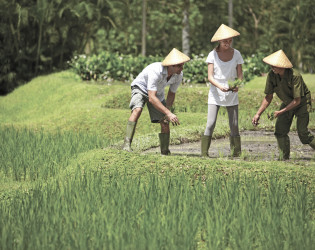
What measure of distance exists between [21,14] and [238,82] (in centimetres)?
1366

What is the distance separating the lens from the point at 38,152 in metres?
8.38

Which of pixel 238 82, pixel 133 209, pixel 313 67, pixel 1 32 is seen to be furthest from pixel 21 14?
pixel 133 209

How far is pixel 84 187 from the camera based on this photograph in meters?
6.00

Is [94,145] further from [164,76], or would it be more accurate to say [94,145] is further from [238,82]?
[238,82]

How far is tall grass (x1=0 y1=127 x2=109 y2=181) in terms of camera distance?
791cm

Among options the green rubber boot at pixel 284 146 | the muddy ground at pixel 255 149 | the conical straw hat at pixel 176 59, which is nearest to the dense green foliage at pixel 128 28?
the muddy ground at pixel 255 149

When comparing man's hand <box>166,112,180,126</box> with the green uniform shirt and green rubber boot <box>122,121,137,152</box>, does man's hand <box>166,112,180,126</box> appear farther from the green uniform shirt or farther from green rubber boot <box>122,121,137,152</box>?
the green uniform shirt

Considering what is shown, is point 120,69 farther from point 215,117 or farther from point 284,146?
point 284,146

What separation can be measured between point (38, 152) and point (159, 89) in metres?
1.88

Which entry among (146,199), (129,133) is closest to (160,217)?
(146,199)

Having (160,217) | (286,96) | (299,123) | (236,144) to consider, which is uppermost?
(286,96)

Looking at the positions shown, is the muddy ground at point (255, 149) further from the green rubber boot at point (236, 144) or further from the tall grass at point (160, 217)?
the tall grass at point (160, 217)

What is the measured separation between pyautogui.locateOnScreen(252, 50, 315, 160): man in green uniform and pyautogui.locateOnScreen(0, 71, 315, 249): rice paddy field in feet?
1.31

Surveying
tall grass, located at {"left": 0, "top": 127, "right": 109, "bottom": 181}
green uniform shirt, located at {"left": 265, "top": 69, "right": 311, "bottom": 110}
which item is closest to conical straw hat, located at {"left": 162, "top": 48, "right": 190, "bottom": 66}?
green uniform shirt, located at {"left": 265, "top": 69, "right": 311, "bottom": 110}
